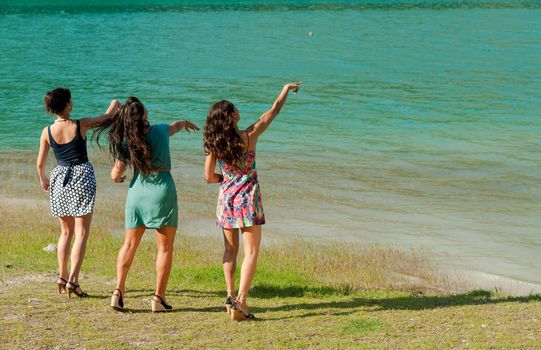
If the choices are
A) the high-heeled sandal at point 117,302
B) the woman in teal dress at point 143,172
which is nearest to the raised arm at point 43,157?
the woman in teal dress at point 143,172

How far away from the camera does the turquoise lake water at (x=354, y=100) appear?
14078mm

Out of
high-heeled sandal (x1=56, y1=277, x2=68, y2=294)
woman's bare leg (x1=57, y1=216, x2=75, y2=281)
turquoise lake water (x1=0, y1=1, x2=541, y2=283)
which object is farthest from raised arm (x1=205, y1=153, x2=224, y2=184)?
turquoise lake water (x1=0, y1=1, x2=541, y2=283)

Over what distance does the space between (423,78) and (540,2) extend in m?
45.5

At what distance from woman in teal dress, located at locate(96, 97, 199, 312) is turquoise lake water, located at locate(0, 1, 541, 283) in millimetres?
4953

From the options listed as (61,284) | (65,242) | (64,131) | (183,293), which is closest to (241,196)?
(183,293)

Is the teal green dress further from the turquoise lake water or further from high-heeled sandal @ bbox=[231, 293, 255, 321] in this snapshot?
the turquoise lake water

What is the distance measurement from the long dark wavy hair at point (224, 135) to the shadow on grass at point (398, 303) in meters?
1.42

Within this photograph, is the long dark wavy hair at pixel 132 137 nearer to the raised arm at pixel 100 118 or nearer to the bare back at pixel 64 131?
the raised arm at pixel 100 118

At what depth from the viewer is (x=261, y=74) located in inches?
1396

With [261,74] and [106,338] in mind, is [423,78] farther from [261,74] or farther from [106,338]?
[106,338]

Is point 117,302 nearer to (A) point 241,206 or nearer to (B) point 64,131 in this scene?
(A) point 241,206

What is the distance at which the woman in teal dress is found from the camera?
7.28m

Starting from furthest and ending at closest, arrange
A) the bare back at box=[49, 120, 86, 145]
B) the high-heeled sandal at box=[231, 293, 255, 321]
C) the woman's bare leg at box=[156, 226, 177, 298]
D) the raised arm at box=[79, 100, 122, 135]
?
the bare back at box=[49, 120, 86, 145] < the raised arm at box=[79, 100, 122, 135] < the woman's bare leg at box=[156, 226, 177, 298] < the high-heeled sandal at box=[231, 293, 255, 321]

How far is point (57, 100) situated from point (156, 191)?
1212mm
